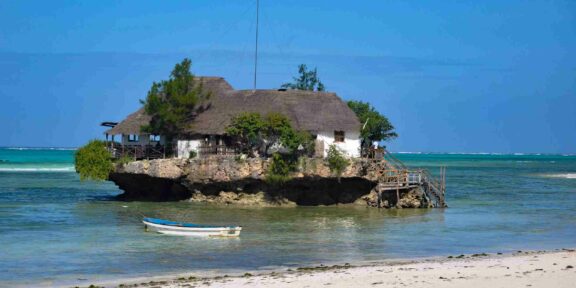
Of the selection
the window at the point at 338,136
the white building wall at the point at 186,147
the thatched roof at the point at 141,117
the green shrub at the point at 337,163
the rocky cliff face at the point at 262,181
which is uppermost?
the thatched roof at the point at 141,117

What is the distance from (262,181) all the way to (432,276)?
23.4m

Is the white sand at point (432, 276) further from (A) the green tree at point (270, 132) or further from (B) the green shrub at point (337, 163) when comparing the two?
(A) the green tree at point (270, 132)

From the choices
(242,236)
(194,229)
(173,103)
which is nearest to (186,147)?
(173,103)

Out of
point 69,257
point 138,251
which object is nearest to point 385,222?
point 138,251

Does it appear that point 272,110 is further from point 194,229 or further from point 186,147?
point 194,229

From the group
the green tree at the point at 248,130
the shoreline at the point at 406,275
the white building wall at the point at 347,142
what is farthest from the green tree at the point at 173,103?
the shoreline at the point at 406,275

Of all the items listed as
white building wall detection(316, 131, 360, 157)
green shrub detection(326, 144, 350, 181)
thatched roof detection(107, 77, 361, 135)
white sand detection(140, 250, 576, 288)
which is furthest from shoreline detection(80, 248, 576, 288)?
thatched roof detection(107, 77, 361, 135)

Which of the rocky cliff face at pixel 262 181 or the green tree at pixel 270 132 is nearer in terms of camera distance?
the green tree at pixel 270 132

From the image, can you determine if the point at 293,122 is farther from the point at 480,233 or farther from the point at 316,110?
the point at 480,233

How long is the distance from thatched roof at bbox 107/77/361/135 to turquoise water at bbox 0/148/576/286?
4758 millimetres

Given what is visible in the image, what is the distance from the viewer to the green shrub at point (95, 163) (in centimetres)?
4881

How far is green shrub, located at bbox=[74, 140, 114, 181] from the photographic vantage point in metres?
48.8

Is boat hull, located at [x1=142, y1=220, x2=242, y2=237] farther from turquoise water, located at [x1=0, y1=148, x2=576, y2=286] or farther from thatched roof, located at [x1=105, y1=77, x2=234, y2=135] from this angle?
thatched roof, located at [x1=105, y1=77, x2=234, y2=135]

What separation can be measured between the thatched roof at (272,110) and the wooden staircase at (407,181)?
3335mm
